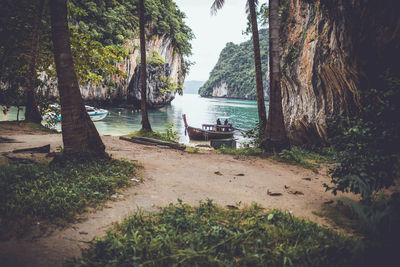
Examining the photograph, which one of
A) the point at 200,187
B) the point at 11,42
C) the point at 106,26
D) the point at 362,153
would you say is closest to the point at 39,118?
the point at 11,42

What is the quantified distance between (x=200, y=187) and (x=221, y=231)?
2.11 meters

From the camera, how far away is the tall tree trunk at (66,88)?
4852mm

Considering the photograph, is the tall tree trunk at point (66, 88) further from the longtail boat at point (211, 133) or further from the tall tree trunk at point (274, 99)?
the longtail boat at point (211, 133)

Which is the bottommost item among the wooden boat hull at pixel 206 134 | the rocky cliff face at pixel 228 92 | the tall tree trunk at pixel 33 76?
the wooden boat hull at pixel 206 134

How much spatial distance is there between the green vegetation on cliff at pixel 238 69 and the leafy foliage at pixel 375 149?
3856 inches

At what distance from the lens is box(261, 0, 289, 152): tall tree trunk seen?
25.2 feet

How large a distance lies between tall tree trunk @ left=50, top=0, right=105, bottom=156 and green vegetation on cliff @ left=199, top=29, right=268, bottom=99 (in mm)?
97411

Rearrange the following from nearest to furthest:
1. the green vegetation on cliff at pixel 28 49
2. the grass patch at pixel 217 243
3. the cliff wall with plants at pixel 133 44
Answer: the grass patch at pixel 217 243 → the green vegetation on cliff at pixel 28 49 → the cliff wall with plants at pixel 133 44

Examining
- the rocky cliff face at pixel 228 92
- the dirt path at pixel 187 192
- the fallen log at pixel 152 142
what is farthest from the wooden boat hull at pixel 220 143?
the rocky cliff face at pixel 228 92

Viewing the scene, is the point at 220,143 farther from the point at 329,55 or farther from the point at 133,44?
the point at 133,44

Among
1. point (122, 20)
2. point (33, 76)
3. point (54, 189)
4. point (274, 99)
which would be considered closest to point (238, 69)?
point (122, 20)

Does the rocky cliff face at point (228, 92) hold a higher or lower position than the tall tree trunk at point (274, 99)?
higher

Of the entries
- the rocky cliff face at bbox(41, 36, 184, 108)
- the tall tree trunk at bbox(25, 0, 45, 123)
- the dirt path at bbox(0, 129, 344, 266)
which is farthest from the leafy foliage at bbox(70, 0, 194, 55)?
the dirt path at bbox(0, 129, 344, 266)

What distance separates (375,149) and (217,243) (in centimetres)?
255
